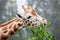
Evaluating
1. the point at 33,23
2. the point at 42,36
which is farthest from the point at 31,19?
the point at 42,36

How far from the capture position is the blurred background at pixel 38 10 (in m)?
2.12

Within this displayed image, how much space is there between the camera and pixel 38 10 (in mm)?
2162

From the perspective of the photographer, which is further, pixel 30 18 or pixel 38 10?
pixel 38 10

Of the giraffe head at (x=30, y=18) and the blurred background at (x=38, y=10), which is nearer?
the giraffe head at (x=30, y=18)

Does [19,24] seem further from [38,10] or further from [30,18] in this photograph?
[38,10]

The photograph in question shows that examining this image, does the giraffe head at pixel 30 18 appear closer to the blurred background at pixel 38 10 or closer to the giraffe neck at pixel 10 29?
the giraffe neck at pixel 10 29

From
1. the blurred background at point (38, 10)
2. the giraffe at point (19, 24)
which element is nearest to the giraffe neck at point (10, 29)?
the giraffe at point (19, 24)

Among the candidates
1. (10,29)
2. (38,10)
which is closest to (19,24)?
(10,29)

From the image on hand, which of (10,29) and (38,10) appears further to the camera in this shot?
(38,10)

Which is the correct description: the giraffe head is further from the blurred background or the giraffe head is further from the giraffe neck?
the blurred background

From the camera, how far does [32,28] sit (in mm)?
1700

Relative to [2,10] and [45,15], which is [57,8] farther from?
[2,10]

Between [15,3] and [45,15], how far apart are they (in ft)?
1.03

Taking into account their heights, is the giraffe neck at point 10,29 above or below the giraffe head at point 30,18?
below
